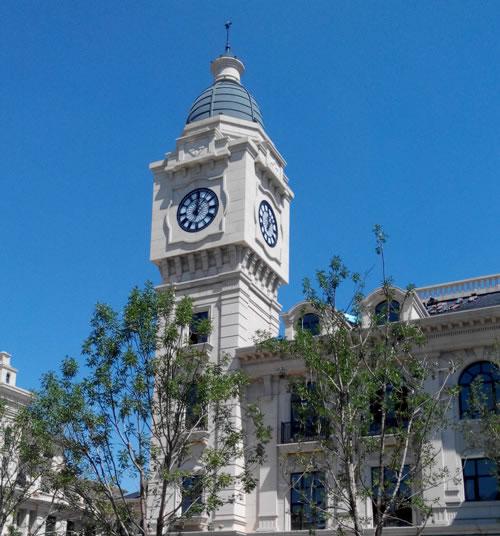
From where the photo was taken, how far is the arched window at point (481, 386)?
3017cm

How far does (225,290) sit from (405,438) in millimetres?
15378

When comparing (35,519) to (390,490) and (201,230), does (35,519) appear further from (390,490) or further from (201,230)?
(390,490)

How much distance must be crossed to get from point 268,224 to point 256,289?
3632 millimetres

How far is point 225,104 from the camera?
42.9 meters

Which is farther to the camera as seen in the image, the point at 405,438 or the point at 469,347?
the point at 469,347

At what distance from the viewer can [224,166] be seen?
39.3 meters

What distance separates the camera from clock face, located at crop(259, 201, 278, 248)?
39.8m

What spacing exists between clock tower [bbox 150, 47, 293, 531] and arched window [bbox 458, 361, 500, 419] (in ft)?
31.1

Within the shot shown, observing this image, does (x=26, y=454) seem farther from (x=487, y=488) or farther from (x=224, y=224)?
(x=487, y=488)

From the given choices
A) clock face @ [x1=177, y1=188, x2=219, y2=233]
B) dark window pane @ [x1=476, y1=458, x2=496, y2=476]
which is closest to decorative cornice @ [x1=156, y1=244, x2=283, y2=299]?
clock face @ [x1=177, y1=188, x2=219, y2=233]

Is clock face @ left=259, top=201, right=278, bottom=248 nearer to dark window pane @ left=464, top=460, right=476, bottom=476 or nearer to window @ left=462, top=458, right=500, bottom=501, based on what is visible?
dark window pane @ left=464, top=460, right=476, bottom=476

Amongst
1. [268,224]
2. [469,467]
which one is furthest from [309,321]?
[469,467]

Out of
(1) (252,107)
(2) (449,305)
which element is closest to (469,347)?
(2) (449,305)

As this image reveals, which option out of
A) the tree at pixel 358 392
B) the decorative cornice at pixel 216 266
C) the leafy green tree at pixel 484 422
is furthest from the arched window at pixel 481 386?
the decorative cornice at pixel 216 266
